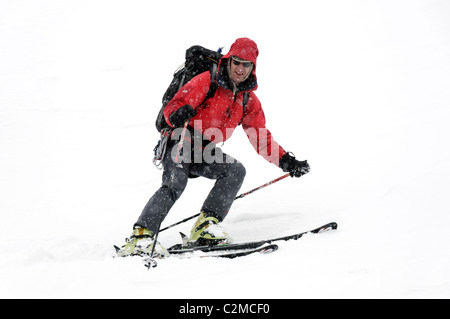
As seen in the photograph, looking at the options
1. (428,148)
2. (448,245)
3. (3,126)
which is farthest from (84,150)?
(448,245)

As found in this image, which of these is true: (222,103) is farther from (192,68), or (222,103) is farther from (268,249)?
(268,249)

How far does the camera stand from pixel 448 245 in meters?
3.30

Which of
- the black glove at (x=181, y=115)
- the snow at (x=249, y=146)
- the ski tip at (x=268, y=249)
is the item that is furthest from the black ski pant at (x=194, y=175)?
the ski tip at (x=268, y=249)

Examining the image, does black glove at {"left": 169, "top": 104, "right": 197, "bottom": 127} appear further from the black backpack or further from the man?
the black backpack

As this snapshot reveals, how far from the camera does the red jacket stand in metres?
4.35

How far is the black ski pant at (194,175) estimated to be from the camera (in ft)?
14.0

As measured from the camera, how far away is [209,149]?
4.70 metres

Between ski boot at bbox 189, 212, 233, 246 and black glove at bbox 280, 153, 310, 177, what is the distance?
93 centimetres

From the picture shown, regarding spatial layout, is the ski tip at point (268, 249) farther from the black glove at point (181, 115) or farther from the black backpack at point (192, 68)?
the black backpack at point (192, 68)

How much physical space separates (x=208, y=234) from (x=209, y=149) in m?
0.84

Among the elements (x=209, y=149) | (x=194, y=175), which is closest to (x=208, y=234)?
(x=194, y=175)

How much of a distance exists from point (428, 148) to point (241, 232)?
9.24 ft

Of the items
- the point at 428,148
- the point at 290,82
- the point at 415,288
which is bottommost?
the point at 415,288

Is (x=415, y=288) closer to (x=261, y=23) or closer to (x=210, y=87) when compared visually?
(x=210, y=87)
